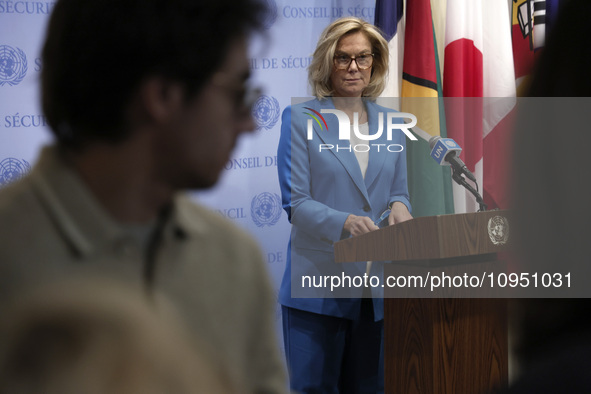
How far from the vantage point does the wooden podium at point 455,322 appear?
2.02 m

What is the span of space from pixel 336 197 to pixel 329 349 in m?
0.62

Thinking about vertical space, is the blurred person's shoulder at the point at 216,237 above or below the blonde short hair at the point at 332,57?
below

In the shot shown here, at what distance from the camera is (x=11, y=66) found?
2.99 m

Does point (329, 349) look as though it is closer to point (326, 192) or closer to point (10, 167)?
point (326, 192)

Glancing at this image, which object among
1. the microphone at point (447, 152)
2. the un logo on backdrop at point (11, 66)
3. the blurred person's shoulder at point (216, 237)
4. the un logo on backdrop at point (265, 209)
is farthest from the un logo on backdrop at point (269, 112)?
the blurred person's shoulder at point (216, 237)

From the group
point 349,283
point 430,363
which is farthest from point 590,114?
point 349,283

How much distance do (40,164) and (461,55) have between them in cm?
332

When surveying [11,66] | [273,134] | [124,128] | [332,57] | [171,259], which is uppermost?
[11,66]

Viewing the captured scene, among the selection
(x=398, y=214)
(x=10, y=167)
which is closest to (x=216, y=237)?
(x=398, y=214)

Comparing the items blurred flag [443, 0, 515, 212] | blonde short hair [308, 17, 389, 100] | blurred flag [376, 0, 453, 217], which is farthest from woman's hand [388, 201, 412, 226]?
blurred flag [443, 0, 515, 212]

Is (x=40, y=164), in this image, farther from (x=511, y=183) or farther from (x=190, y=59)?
(x=511, y=183)

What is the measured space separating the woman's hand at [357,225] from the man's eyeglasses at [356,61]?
2.12 ft

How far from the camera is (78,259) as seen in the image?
0.41 meters

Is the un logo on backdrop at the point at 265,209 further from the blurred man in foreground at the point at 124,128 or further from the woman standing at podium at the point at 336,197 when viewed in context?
the blurred man in foreground at the point at 124,128
